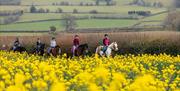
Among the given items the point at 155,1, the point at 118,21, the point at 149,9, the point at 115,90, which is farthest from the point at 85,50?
the point at 155,1

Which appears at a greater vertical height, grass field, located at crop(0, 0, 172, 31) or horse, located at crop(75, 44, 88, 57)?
horse, located at crop(75, 44, 88, 57)

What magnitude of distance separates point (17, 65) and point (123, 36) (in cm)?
2110

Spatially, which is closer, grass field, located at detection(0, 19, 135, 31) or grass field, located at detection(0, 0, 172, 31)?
grass field, located at detection(0, 19, 135, 31)

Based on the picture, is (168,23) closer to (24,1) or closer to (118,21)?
(118,21)

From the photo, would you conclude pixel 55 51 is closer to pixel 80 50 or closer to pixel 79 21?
pixel 80 50

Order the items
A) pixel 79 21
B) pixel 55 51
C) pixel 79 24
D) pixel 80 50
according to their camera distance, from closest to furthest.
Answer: pixel 80 50 → pixel 55 51 → pixel 79 24 → pixel 79 21

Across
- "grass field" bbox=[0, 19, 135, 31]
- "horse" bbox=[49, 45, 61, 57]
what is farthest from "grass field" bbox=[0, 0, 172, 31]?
"horse" bbox=[49, 45, 61, 57]

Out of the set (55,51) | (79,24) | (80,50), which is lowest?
(79,24)

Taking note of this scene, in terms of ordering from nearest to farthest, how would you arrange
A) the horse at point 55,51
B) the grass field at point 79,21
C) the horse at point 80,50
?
1. the horse at point 80,50
2. the horse at point 55,51
3. the grass field at point 79,21

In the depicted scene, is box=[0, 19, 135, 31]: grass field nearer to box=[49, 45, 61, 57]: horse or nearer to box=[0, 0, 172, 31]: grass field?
box=[0, 0, 172, 31]: grass field

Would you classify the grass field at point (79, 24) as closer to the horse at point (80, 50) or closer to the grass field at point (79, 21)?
the grass field at point (79, 21)

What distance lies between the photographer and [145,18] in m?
60.5

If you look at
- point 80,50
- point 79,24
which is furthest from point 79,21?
point 80,50

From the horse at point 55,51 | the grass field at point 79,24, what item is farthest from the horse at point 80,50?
the grass field at point 79,24
